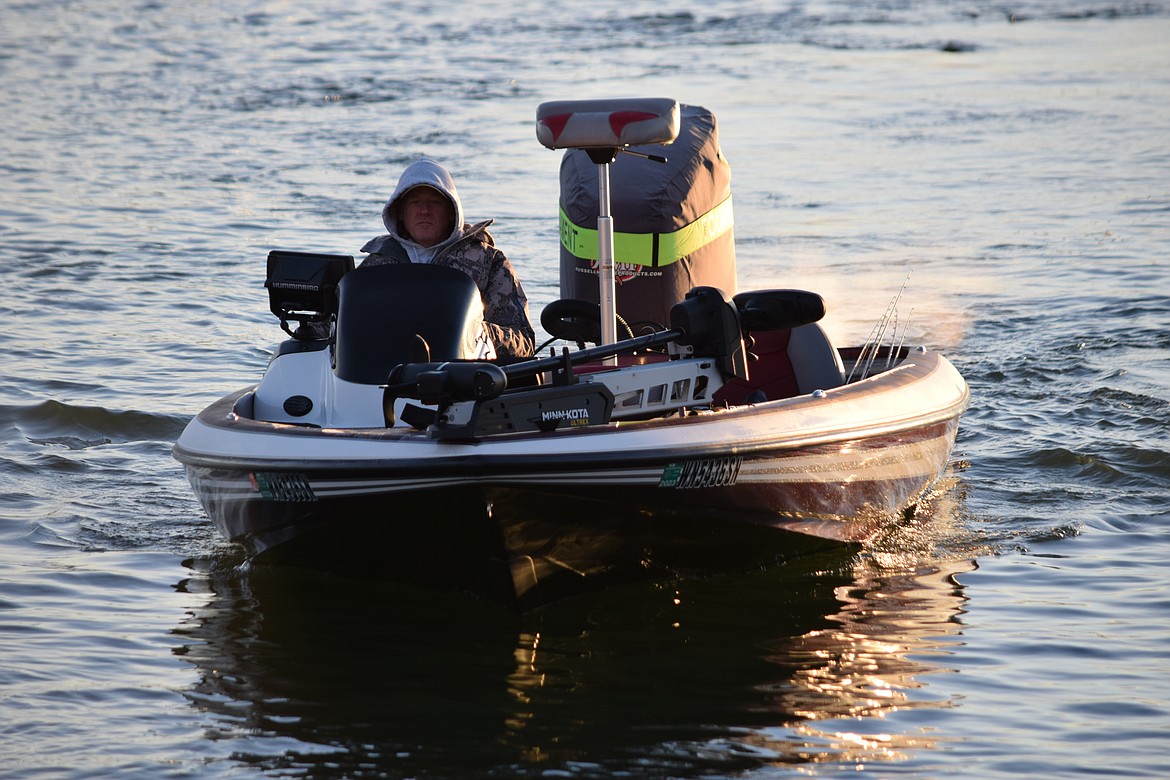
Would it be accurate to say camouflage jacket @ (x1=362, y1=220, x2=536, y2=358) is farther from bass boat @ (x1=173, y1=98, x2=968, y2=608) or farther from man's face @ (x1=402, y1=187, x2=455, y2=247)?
bass boat @ (x1=173, y1=98, x2=968, y2=608)

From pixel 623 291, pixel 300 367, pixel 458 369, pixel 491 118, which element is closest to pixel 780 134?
pixel 491 118

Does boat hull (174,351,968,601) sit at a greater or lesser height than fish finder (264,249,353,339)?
lesser

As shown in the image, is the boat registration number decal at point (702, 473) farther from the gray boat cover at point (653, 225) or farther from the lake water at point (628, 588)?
the gray boat cover at point (653, 225)

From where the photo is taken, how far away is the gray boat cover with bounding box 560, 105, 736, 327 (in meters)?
7.02

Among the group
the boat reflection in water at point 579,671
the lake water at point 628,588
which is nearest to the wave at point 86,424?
the lake water at point 628,588

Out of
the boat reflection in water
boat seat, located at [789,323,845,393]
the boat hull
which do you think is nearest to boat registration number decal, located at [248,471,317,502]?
the boat hull

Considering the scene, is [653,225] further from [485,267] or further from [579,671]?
[579,671]

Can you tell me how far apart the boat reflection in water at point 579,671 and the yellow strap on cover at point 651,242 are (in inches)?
64.1

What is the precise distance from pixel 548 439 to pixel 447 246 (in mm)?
1712

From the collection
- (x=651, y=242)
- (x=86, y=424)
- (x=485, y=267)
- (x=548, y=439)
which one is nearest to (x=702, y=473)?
(x=548, y=439)

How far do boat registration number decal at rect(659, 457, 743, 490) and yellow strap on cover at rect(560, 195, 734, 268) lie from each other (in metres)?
2.06

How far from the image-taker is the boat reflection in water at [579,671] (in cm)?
446

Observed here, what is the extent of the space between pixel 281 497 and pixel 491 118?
12387 millimetres

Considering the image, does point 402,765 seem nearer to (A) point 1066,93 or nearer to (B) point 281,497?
(B) point 281,497
